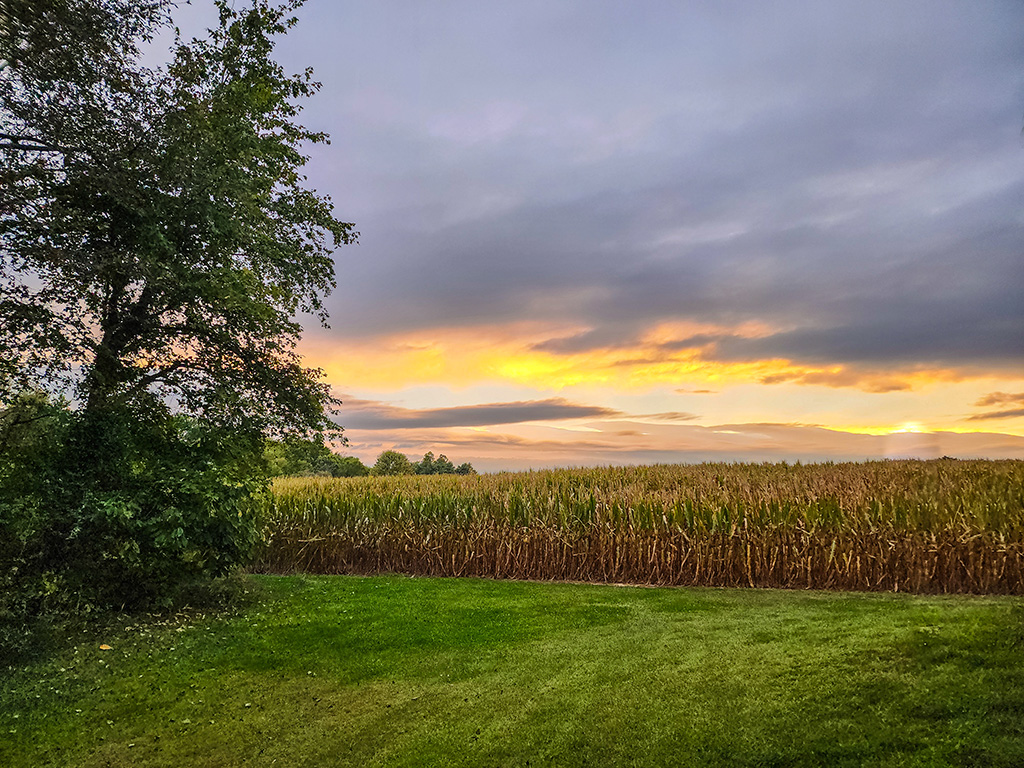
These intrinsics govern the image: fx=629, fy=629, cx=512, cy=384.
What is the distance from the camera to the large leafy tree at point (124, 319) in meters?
9.07

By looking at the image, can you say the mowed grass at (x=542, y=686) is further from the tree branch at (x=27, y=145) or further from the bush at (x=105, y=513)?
the tree branch at (x=27, y=145)

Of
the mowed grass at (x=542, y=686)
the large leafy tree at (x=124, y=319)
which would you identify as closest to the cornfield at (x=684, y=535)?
the mowed grass at (x=542, y=686)

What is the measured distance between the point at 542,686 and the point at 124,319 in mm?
9101

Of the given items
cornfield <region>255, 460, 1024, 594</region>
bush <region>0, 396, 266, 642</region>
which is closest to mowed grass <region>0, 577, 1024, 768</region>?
cornfield <region>255, 460, 1024, 594</region>

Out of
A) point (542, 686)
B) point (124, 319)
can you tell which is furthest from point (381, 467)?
point (542, 686)

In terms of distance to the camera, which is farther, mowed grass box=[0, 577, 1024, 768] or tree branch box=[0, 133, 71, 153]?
tree branch box=[0, 133, 71, 153]

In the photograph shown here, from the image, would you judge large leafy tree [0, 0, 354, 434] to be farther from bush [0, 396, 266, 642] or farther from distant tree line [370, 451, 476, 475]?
distant tree line [370, 451, 476, 475]

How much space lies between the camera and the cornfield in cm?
1026

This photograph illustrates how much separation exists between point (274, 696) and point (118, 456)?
5311 mm

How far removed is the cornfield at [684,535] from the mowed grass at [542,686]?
3.27ft

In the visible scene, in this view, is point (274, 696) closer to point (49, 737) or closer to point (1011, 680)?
point (49, 737)

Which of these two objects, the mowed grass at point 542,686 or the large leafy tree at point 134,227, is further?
the large leafy tree at point 134,227

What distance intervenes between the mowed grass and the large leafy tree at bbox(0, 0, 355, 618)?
158 centimetres

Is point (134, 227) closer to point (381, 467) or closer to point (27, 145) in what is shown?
point (27, 145)
